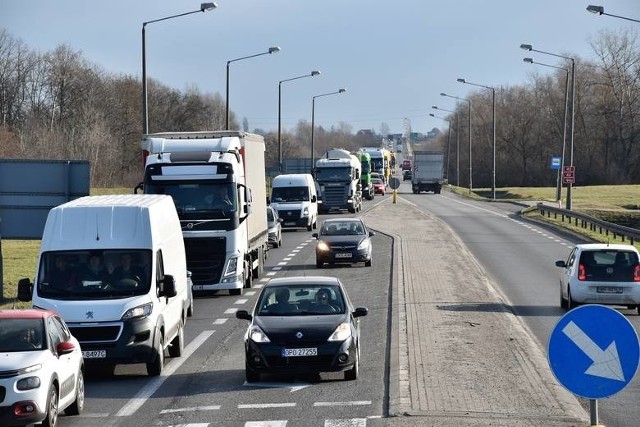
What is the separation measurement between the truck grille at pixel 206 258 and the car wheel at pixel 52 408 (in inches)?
583

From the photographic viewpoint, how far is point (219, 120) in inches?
5271

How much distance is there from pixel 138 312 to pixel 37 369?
4461mm

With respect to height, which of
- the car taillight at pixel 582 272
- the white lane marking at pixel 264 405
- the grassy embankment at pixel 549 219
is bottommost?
the grassy embankment at pixel 549 219

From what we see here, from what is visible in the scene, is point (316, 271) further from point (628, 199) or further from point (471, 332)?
point (628, 199)

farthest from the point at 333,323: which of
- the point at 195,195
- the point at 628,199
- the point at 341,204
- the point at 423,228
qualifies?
the point at 628,199

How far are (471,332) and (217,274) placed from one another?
9.05 metres

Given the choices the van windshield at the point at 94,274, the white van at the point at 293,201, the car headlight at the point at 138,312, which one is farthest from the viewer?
the white van at the point at 293,201

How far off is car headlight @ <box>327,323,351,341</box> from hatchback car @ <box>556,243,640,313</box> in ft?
32.9

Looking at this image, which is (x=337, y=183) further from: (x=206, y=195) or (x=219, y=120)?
(x=219, y=120)

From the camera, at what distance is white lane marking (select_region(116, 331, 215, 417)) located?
14.7 m

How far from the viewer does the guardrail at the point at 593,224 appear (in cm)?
4729

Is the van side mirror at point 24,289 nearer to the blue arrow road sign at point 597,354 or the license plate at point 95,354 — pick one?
the license plate at point 95,354

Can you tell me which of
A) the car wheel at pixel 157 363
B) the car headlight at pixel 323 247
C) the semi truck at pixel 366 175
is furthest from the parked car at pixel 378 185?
the car wheel at pixel 157 363

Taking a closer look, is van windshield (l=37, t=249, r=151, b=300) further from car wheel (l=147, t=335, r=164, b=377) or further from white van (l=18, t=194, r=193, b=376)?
car wheel (l=147, t=335, r=164, b=377)
